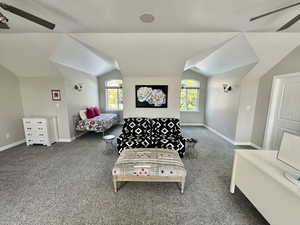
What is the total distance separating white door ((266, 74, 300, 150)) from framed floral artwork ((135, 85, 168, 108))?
288 cm

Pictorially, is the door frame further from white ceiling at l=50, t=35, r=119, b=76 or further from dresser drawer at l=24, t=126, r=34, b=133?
dresser drawer at l=24, t=126, r=34, b=133

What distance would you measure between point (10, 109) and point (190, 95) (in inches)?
268

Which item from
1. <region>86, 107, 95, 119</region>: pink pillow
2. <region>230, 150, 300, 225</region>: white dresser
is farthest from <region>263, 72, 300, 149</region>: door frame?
<region>86, 107, 95, 119</region>: pink pillow

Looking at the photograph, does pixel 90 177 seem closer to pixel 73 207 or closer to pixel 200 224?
pixel 73 207

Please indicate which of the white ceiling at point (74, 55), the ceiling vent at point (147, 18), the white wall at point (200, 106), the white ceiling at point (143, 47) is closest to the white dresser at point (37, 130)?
the white ceiling at point (143, 47)

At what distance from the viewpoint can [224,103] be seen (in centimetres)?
493

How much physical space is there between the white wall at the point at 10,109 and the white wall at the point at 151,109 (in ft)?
10.9

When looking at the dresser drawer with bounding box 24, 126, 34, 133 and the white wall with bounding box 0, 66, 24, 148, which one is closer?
the white wall with bounding box 0, 66, 24, 148

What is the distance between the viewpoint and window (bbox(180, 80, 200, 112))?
6.73 metres

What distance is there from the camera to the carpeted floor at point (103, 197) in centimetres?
177

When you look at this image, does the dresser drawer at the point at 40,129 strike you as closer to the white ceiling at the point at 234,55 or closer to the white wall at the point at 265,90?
the white ceiling at the point at 234,55

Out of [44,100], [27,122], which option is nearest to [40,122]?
[27,122]

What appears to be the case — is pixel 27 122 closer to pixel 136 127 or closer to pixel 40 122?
pixel 40 122

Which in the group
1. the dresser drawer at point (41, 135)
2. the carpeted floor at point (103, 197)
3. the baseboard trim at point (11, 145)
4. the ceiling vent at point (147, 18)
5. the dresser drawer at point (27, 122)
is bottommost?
the carpeted floor at point (103, 197)
